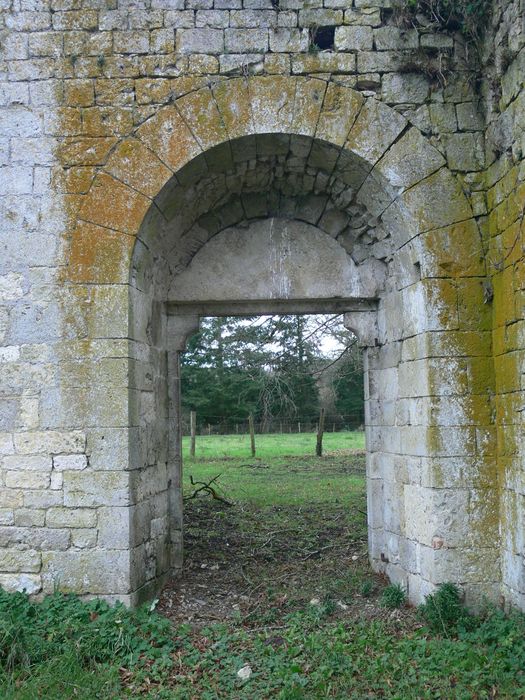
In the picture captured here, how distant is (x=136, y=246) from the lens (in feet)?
16.5

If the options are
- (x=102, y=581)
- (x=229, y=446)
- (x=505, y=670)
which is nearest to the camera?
(x=505, y=670)

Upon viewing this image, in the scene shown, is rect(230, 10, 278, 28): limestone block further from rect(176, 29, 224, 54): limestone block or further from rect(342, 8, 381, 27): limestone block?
rect(342, 8, 381, 27): limestone block

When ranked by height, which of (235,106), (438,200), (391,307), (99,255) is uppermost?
(235,106)

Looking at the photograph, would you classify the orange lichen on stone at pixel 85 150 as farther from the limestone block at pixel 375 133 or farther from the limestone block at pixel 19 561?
the limestone block at pixel 19 561

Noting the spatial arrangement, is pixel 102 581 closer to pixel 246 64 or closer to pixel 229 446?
pixel 246 64

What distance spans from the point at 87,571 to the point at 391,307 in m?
3.39

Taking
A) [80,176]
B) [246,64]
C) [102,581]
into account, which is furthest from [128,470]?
[246,64]

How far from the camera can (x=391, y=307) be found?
5.73 m

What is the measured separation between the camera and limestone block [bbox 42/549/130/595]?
4.71 metres

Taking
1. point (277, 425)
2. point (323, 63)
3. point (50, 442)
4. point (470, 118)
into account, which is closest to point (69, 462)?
point (50, 442)

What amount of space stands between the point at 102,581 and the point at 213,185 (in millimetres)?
3484

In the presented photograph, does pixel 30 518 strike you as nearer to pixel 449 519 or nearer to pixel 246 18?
pixel 449 519

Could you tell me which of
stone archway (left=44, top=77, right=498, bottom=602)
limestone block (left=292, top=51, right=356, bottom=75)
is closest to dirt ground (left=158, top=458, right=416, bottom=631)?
stone archway (left=44, top=77, right=498, bottom=602)

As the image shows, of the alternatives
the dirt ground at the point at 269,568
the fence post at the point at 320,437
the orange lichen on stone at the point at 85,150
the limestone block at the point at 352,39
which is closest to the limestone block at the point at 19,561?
the dirt ground at the point at 269,568
